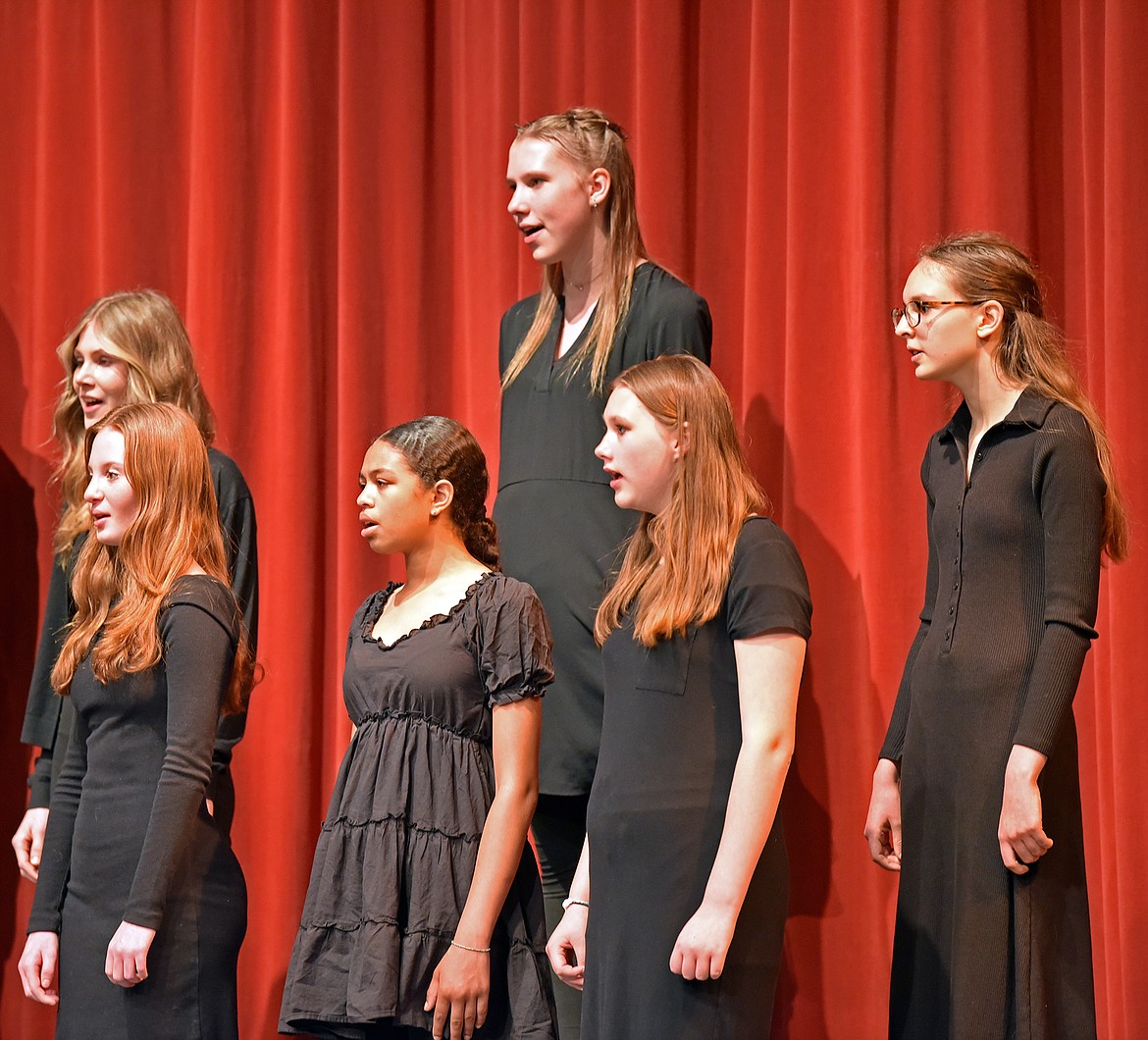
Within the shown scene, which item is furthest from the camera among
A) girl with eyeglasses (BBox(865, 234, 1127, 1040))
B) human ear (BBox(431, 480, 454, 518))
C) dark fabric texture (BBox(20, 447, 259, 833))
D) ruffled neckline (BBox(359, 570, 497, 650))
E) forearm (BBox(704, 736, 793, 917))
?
dark fabric texture (BBox(20, 447, 259, 833))

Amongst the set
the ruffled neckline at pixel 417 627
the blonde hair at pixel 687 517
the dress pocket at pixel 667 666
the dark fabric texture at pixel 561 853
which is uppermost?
the blonde hair at pixel 687 517

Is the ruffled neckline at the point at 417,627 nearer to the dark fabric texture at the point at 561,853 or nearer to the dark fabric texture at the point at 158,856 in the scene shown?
the dark fabric texture at the point at 158,856

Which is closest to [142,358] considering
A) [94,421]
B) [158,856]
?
[94,421]

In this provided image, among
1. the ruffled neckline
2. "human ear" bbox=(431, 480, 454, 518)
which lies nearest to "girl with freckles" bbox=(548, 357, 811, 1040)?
the ruffled neckline

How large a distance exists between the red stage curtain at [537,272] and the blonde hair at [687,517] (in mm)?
927

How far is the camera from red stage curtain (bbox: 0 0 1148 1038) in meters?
2.89

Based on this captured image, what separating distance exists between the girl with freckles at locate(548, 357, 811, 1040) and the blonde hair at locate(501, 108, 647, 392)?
497mm

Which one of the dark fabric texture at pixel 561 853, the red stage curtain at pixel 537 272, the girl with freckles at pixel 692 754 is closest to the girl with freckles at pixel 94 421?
the red stage curtain at pixel 537 272

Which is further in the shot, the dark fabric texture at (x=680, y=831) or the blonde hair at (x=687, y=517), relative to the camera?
the blonde hair at (x=687, y=517)

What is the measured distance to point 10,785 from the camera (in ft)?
11.3

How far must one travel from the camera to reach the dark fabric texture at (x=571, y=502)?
245 cm

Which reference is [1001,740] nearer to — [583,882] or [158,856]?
[583,882]

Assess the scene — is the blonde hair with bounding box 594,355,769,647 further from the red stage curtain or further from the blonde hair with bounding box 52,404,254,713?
the red stage curtain

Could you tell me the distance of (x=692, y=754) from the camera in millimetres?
1951
